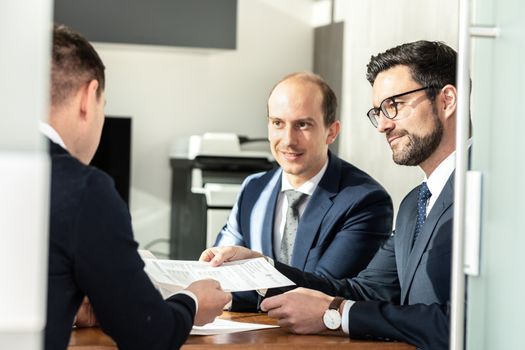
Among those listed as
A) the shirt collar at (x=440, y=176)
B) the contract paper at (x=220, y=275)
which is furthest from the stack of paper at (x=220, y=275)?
the shirt collar at (x=440, y=176)

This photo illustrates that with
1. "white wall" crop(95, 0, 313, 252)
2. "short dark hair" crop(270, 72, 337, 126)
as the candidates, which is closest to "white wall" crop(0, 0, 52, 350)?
"short dark hair" crop(270, 72, 337, 126)

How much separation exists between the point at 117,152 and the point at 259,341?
356cm

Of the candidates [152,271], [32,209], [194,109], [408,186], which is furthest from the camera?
[194,109]

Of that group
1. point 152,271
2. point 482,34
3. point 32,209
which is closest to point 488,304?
point 482,34

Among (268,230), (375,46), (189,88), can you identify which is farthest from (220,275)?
(189,88)

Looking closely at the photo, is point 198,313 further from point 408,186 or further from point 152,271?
point 408,186

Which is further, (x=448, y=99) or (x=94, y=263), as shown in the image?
(x=448, y=99)

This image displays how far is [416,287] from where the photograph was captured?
7.24 feet

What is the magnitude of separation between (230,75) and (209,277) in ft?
12.6

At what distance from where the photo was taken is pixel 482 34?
1.86 metres

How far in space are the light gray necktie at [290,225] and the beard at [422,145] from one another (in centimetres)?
50

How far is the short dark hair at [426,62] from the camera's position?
7.98 ft

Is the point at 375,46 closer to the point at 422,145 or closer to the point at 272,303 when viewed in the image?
the point at 422,145

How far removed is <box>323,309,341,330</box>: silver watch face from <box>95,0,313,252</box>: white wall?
359cm
